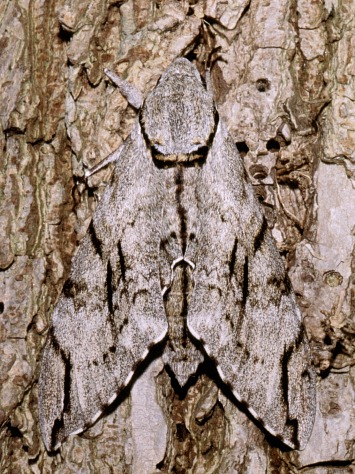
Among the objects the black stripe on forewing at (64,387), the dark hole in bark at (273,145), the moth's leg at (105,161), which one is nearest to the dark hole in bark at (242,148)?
the dark hole in bark at (273,145)

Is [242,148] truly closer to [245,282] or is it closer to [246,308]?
[245,282]

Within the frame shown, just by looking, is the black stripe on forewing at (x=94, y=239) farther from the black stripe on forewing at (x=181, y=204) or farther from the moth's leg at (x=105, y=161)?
the black stripe on forewing at (x=181, y=204)

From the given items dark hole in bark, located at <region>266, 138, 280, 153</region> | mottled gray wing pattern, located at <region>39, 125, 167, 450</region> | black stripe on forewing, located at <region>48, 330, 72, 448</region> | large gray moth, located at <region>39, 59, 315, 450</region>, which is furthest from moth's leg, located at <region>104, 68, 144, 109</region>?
black stripe on forewing, located at <region>48, 330, 72, 448</region>

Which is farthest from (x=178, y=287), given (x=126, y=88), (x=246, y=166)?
(x=126, y=88)

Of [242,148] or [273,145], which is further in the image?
[242,148]

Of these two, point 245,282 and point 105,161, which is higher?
point 105,161

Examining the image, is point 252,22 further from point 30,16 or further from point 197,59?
point 30,16

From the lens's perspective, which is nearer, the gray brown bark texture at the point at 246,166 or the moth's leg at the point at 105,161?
the gray brown bark texture at the point at 246,166
